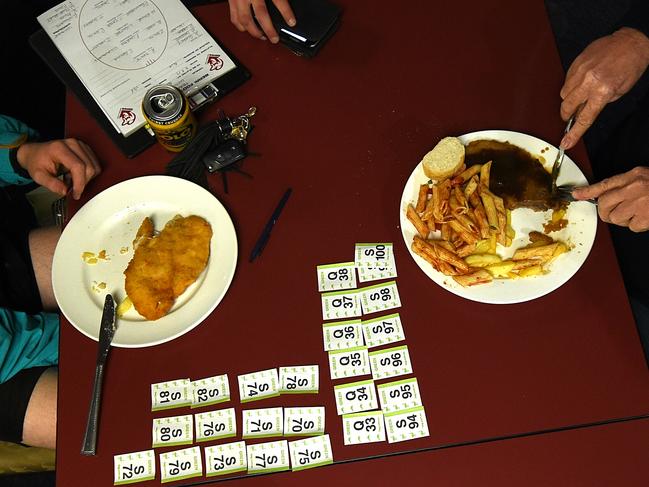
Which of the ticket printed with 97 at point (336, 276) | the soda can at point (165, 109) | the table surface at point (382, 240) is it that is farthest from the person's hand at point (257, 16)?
the ticket printed with 97 at point (336, 276)

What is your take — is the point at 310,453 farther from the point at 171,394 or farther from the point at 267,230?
the point at 267,230

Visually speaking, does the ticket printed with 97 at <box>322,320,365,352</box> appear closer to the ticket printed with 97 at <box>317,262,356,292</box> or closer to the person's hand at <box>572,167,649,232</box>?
the ticket printed with 97 at <box>317,262,356,292</box>

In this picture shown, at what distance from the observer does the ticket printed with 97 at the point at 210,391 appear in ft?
3.82

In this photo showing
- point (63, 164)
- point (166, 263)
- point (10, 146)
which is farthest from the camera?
point (10, 146)

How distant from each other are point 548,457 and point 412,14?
120cm

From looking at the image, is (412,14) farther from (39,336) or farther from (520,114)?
(39,336)

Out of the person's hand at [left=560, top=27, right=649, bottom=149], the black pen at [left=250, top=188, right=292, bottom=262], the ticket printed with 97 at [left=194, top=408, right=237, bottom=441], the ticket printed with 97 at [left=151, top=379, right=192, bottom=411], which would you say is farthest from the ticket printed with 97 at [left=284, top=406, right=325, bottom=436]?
the person's hand at [left=560, top=27, right=649, bottom=149]

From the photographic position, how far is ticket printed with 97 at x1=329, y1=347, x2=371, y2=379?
117cm

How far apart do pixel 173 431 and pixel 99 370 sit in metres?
0.22

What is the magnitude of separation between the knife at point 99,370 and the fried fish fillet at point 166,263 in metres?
0.06

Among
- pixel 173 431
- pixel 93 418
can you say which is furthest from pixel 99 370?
pixel 173 431

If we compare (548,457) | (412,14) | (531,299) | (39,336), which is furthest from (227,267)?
(412,14)

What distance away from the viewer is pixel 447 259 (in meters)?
1.19

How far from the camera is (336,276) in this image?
125 centimetres
